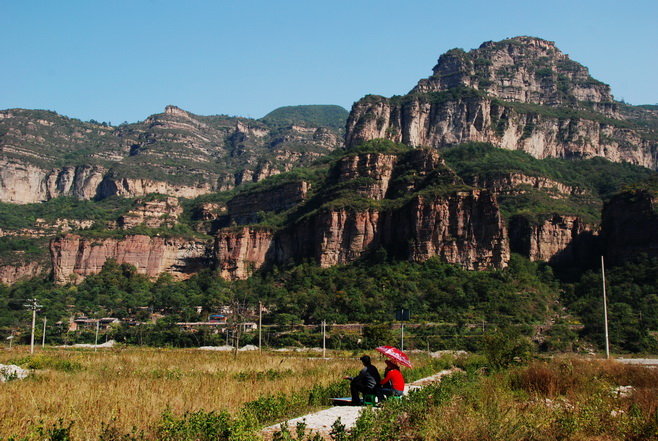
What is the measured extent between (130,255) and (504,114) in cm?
8938

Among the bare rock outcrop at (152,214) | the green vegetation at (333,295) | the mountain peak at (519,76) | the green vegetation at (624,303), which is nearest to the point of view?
the green vegetation at (624,303)

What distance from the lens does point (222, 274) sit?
110750 millimetres

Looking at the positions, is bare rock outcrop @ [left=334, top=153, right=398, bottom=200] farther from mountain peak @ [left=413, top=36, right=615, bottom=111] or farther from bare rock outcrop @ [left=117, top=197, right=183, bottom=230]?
mountain peak @ [left=413, top=36, right=615, bottom=111]

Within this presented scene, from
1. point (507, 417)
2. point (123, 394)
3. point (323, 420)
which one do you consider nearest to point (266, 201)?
point (123, 394)

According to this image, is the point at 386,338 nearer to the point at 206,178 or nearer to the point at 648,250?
the point at 648,250

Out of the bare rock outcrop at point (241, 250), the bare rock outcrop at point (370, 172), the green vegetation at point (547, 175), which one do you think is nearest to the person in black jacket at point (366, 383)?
the green vegetation at point (547, 175)

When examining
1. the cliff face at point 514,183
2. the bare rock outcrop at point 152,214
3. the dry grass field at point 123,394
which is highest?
the cliff face at point 514,183

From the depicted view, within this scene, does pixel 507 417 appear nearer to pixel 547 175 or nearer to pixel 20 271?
pixel 547 175

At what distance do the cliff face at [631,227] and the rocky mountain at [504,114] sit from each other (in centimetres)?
5773

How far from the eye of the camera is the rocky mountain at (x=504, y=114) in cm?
14350

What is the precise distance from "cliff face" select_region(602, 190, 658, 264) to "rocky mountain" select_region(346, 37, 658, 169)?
57.7 m

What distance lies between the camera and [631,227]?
82562 millimetres

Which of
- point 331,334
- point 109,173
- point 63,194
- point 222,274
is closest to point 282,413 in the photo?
point 331,334

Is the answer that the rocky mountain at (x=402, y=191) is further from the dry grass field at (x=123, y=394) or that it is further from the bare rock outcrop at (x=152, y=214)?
the dry grass field at (x=123, y=394)
